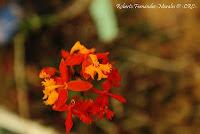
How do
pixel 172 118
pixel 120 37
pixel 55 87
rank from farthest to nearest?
pixel 120 37, pixel 172 118, pixel 55 87

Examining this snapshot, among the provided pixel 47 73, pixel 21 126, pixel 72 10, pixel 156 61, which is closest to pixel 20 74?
pixel 21 126

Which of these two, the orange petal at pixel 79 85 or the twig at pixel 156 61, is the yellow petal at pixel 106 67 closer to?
the orange petal at pixel 79 85

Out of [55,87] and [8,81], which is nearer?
[55,87]

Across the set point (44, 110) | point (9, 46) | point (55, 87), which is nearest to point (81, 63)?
point (55, 87)

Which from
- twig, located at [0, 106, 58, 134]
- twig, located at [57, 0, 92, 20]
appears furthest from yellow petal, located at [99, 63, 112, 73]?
twig, located at [57, 0, 92, 20]

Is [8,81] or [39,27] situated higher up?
[39,27]

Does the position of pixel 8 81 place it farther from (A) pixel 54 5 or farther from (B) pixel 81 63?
(B) pixel 81 63

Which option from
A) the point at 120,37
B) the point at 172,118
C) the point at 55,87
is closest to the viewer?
the point at 55,87
